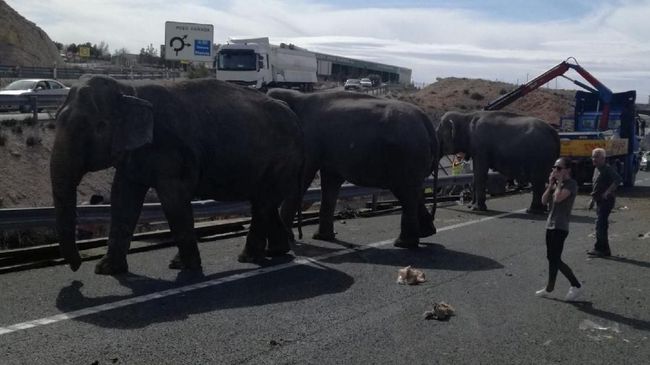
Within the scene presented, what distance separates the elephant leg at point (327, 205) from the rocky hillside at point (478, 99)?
1704 inches

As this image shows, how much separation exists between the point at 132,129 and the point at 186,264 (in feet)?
5.49

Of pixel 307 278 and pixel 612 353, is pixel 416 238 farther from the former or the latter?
pixel 612 353

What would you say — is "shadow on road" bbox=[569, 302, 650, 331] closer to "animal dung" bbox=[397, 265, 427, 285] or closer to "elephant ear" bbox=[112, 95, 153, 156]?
"animal dung" bbox=[397, 265, 427, 285]

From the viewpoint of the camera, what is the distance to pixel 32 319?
7.06m

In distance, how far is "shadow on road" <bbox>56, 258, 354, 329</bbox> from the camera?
735 cm

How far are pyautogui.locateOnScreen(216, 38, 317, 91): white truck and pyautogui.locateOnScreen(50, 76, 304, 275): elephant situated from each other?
3022 cm

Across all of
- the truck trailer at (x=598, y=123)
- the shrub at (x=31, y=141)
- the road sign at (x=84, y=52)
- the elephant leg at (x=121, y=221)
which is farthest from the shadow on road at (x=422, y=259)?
the road sign at (x=84, y=52)

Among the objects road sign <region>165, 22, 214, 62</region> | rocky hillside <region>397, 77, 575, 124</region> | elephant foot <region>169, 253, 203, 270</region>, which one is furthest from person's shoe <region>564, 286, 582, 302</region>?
rocky hillside <region>397, 77, 575, 124</region>

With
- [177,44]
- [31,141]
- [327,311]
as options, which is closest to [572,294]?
[327,311]

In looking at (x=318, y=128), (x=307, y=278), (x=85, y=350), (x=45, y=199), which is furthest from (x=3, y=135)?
(x=85, y=350)

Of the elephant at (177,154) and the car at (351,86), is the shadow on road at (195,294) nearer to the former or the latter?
the elephant at (177,154)

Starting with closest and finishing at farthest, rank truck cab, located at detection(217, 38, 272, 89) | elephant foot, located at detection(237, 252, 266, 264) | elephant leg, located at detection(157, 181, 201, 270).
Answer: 1. elephant leg, located at detection(157, 181, 201, 270)
2. elephant foot, located at detection(237, 252, 266, 264)
3. truck cab, located at detection(217, 38, 272, 89)

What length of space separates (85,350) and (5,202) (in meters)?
18.2

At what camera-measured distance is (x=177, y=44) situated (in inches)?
1601
